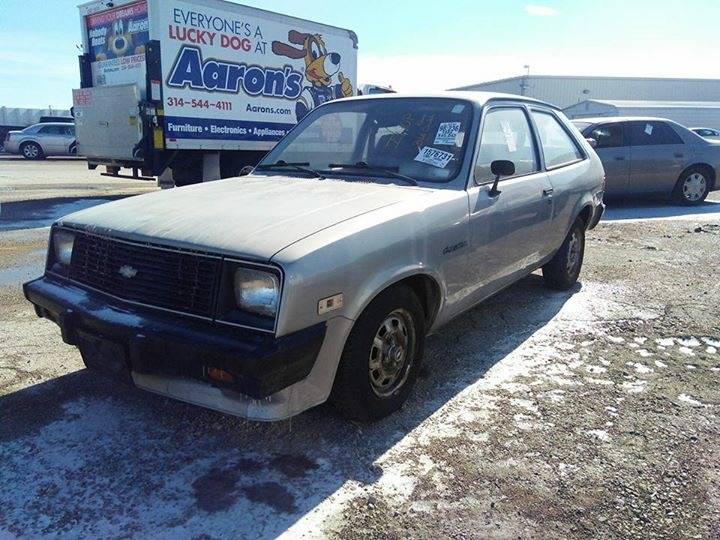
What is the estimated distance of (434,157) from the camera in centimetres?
357

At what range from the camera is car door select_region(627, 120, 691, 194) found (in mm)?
9938

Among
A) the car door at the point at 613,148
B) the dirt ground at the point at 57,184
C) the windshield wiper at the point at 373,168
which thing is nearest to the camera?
the windshield wiper at the point at 373,168

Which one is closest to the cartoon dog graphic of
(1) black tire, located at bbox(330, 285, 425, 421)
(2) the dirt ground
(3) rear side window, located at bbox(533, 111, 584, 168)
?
(2) the dirt ground

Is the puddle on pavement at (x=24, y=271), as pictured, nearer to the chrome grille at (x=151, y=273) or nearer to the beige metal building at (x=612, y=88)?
the chrome grille at (x=151, y=273)

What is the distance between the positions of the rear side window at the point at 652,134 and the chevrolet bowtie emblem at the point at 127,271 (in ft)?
30.9

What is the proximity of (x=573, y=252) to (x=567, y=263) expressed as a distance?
16 centimetres

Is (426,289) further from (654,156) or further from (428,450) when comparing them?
(654,156)

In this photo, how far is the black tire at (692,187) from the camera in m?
10.4

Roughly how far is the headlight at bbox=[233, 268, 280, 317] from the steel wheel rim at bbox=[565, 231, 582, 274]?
142 inches

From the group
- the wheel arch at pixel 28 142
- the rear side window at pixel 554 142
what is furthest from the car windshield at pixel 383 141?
the wheel arch at pixel 28 142

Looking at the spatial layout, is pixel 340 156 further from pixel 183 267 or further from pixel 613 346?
pixel 613 346

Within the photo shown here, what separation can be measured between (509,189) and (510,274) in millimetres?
636

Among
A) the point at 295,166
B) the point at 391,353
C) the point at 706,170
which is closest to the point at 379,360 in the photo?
the point at 391,353

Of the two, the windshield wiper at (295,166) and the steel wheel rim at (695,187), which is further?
the steel wheel rim at (695,187)
